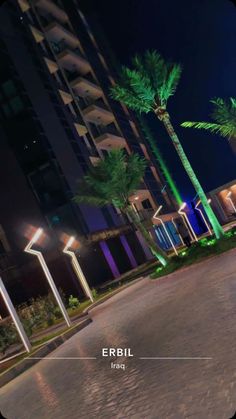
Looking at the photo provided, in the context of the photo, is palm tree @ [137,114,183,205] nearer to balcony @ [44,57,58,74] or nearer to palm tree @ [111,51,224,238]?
balcony @ [44,57,58,74]

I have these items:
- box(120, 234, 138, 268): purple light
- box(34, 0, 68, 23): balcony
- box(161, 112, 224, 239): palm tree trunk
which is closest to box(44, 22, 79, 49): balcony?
box(34, 0, 68, 23): balcony

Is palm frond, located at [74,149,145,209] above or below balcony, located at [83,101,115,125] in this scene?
below

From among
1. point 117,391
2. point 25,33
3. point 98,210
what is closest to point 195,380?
point 117,391

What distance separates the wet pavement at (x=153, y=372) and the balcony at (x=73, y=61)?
4182 centimetres

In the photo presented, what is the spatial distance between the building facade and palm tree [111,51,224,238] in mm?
13771

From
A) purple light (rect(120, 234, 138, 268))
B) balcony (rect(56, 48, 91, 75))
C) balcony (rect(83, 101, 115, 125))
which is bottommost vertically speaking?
purple light (rect(120, 234, 138, 268))

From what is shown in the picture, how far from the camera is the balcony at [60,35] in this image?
1934 inches

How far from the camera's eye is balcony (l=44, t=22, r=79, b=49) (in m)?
49.1

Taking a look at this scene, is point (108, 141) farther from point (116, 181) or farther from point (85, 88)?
point (116, 181)

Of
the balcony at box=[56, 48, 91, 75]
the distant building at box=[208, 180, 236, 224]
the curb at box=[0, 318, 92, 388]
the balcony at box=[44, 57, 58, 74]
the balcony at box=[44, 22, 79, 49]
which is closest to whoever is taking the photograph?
the curb at box=[0, 318, 92, 388]

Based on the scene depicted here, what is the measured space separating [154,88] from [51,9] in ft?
104

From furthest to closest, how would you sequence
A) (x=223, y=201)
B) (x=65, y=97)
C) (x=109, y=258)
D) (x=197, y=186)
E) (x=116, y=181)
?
1. (x=223, y=201)
2. (x=65, y=97)
3. (x=109, y=258)
4. (x=116, y=181)
5. (x=197, y=186)

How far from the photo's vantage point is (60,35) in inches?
2024

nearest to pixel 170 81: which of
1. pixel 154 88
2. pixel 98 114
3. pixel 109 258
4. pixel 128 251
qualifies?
pixel 154 88
